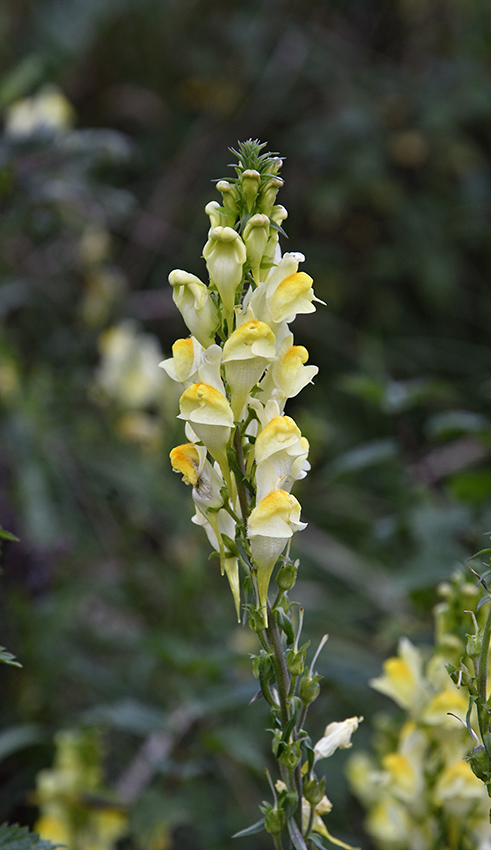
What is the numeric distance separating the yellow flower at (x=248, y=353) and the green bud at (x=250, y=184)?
0.30 ft

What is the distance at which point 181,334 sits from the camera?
10.1 feet

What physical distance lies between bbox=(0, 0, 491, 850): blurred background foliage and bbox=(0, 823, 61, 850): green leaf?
0.48 meters

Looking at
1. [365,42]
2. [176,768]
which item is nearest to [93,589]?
[176,768]

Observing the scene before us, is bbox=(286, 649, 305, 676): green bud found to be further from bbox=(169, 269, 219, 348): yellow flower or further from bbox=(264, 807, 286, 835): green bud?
bbox=(169, 269, 219, 348): yellow flower

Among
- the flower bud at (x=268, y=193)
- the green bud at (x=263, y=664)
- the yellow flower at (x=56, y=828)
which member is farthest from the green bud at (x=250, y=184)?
Answer: the yellow flower at (x=56, y=828)

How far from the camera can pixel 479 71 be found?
10.3ft

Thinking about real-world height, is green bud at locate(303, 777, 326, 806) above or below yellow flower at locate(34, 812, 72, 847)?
below

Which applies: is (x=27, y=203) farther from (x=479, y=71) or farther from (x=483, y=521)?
(x=479, y=71)

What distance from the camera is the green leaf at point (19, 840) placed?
589mm

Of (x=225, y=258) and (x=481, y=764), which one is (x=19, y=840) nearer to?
(x=481, y=764)

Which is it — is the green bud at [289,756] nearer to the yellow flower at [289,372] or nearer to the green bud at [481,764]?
the green bud at [481,764]

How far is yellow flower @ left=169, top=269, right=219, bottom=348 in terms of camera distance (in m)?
0.59

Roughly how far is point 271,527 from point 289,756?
16cm

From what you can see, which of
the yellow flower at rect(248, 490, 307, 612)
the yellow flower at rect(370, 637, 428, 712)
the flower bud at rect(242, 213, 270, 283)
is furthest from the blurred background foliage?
the flower bud at rect(242, 213, 270, 283)
